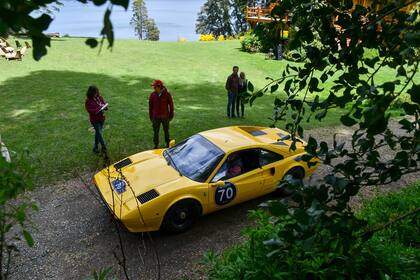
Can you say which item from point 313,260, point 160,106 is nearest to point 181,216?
point 313,260

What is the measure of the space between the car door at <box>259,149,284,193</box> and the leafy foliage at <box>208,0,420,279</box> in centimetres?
316

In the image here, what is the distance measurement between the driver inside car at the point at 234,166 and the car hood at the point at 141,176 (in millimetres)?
803

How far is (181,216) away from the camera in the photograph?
575 centimetres

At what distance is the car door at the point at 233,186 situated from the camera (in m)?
5.86

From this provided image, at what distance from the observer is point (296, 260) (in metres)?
3.31

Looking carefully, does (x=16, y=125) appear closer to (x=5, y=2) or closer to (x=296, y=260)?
(x=296, y=260)

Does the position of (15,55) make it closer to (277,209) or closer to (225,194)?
(225,194)

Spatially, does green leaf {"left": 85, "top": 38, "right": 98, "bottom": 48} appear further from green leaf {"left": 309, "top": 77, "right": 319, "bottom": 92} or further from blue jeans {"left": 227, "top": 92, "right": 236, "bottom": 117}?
blue jeans {"left": 227, "top": 92, "right": 236, "bottom": 117}

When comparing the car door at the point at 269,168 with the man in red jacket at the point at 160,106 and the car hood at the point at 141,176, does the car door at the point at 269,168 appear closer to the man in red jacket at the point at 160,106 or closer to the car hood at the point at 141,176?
the car hood at the point at 141,176

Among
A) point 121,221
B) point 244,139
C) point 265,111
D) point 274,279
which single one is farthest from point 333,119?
point 274,279

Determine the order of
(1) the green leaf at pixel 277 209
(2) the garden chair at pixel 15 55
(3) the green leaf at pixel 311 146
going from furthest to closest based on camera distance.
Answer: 1. (2) the garden chair at pixel 15 55
2. (3) the green leaf at pixel 311 146
3. (1) the green leaf at pixel 277 209

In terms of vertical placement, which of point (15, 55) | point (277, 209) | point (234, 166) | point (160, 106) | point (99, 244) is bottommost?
point (99, 244)

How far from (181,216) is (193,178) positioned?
644mm

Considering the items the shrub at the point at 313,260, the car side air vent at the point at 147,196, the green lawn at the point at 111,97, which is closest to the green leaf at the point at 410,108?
the shrub at the point at 313,260
